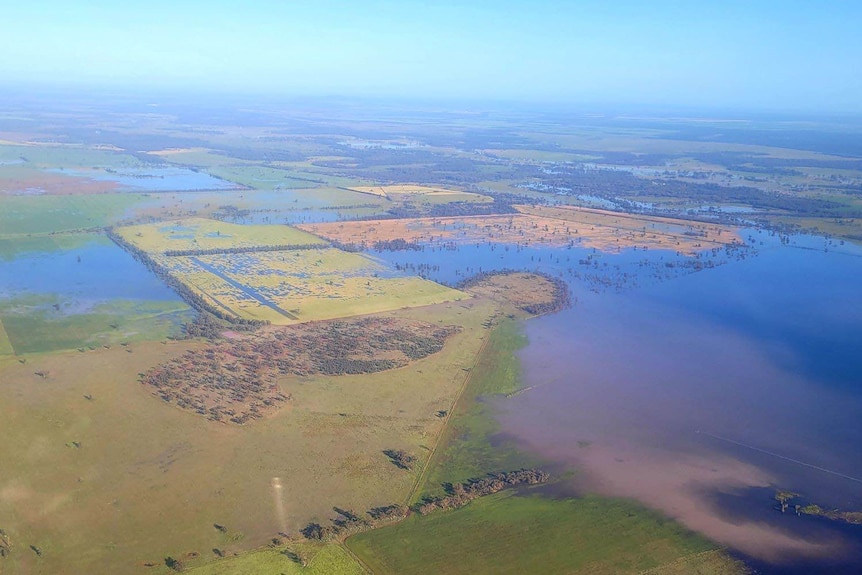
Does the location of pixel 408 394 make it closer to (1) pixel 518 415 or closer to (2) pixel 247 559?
(1) pixel 518 415

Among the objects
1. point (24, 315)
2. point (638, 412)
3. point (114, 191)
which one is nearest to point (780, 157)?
point (114, 191)

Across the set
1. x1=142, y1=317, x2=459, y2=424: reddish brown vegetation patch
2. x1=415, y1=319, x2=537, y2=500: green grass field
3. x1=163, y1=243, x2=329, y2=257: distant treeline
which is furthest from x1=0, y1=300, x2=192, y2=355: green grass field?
x1=415, y1=319, x2=537, y2=500: green grass field

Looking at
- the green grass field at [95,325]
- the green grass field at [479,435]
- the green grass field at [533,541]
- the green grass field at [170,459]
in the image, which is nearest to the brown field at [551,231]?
the green grass field at [95,325]

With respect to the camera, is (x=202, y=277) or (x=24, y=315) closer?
(x=24, y=315)

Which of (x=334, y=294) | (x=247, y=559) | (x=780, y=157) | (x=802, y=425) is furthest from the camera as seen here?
(x=780, y=157)

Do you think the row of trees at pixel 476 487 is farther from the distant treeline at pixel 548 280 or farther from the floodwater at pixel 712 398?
the distant treeline at pixel 548 280

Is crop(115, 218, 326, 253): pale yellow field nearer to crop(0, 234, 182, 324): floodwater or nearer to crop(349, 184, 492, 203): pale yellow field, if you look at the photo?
crop(0, 234, 182, 324): floodwater
